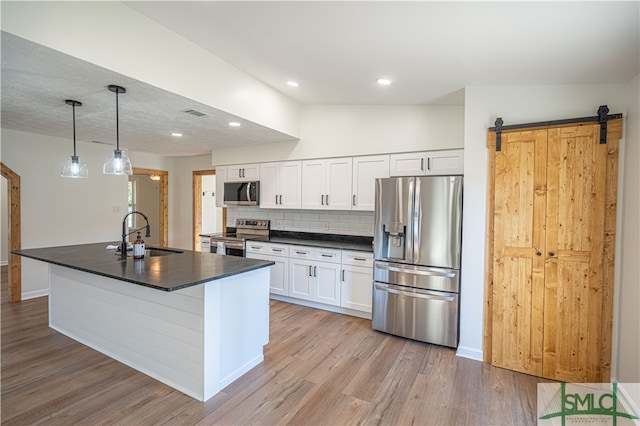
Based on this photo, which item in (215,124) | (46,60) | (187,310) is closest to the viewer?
(46,60)

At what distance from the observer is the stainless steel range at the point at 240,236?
4844 mm

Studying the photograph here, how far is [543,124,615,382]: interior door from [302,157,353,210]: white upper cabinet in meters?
2.25

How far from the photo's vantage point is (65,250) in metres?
3.27

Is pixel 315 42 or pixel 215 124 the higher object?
pixel 315 42

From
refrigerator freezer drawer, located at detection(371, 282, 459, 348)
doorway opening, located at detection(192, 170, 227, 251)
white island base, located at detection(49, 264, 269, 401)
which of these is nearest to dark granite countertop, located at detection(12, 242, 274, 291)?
white island base, located at detection(49, 264, 269, 401)

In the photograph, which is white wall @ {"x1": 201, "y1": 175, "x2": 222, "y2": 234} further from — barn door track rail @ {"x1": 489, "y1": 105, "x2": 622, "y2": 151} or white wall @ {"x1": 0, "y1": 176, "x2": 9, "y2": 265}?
barn door track rail @ {"x1": 489, "y1": 105, "x2": 622, "y2": 151}

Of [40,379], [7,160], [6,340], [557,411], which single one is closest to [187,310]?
[40,379]

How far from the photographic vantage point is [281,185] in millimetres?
4762

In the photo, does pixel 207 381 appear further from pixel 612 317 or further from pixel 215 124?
pixel 612 317

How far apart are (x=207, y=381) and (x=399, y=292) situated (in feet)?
6.64

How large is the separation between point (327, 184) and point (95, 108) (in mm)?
2723

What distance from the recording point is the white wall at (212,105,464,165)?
3.60m

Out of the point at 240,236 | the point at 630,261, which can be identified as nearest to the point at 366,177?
the point at 240,236

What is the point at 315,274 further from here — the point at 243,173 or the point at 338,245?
the point at 243,173
